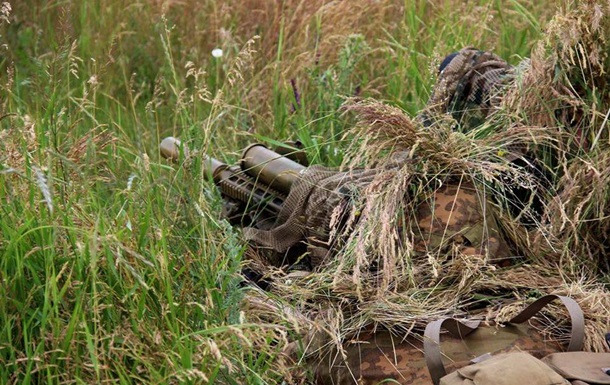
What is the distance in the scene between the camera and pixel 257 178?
3949 mm

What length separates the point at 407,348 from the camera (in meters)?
3.04

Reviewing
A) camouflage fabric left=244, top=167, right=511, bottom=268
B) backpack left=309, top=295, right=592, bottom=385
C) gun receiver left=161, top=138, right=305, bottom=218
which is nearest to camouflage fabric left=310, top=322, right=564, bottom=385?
backpack left=309, top=295, right=592, bottom=385

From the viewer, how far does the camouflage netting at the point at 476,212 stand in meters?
3.19

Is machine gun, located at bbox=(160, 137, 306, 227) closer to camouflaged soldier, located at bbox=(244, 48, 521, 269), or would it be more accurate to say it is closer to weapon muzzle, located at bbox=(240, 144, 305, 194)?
weapon muzzle, located at bbox=(240, 144, 305, 194)

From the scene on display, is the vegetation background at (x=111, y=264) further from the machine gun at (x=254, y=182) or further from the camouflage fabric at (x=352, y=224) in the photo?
the camouflage fabric at (x=352, y=224)

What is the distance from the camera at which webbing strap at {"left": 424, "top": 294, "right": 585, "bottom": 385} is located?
282 centimetres

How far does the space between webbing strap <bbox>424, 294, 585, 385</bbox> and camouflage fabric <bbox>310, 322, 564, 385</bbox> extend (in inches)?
1.3

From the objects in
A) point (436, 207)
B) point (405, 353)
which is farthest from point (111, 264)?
point (436, 207)

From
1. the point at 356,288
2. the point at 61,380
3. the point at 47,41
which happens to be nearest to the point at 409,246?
the point at 356,288

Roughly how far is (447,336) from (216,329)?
0.73 m

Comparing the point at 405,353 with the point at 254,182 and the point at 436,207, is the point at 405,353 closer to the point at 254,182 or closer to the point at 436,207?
the point at 436,207

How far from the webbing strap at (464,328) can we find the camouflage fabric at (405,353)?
3 cm

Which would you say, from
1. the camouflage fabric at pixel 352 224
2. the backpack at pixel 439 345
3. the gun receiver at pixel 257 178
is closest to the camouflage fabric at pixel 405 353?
the backpack at pixel 439 345

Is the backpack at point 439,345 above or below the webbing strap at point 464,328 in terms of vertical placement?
below
